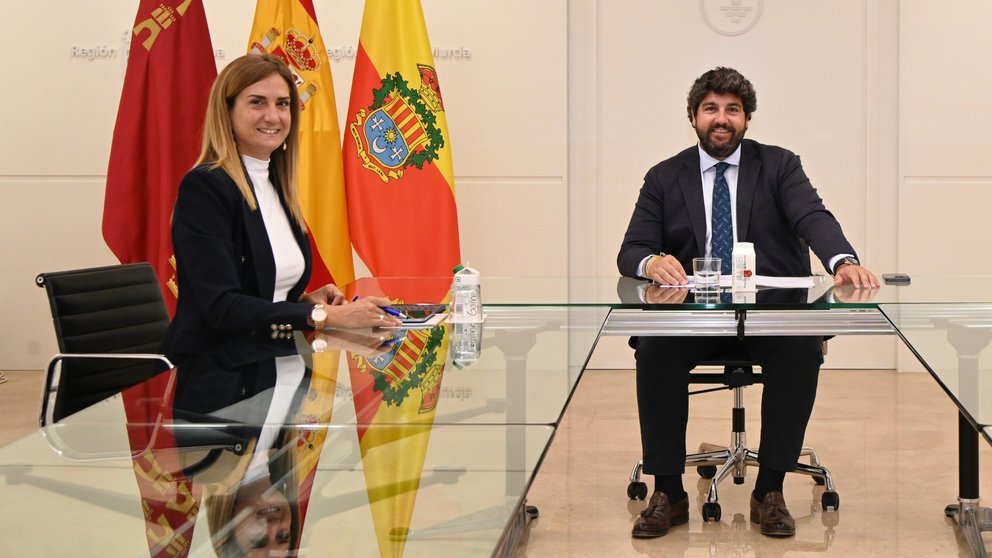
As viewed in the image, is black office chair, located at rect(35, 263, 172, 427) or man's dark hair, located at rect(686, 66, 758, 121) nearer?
black office chair, located at rect(35, 263, 172, 427)

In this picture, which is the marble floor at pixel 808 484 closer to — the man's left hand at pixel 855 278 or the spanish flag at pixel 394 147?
the man's left hand at pixel 855 278

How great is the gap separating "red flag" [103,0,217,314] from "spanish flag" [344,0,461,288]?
72cm

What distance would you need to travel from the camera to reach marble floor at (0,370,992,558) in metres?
3.27

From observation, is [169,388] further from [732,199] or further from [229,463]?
[732,199]

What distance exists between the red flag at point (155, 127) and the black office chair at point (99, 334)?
62.5 inches

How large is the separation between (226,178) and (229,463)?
1627 millimetres

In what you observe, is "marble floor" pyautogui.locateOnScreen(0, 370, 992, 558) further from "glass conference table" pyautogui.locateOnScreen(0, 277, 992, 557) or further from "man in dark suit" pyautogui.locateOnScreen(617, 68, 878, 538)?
"glass conference table" pyautogui.locateOnScreen(0, 277, 992, 557)

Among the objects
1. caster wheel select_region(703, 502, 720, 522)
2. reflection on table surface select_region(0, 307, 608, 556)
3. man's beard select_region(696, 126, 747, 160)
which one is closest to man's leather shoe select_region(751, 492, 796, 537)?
caster wheel select_region(703, 502, 720, 522)

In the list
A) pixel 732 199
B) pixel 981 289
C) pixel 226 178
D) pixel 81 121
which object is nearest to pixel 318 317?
pixel 226 178

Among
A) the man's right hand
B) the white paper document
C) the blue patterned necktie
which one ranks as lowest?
the white paper document

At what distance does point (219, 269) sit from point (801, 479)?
7.67 ft

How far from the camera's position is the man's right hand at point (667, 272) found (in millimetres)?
3207

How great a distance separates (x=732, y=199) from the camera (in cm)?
374

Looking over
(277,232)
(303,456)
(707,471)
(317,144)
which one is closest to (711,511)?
(707,471)
